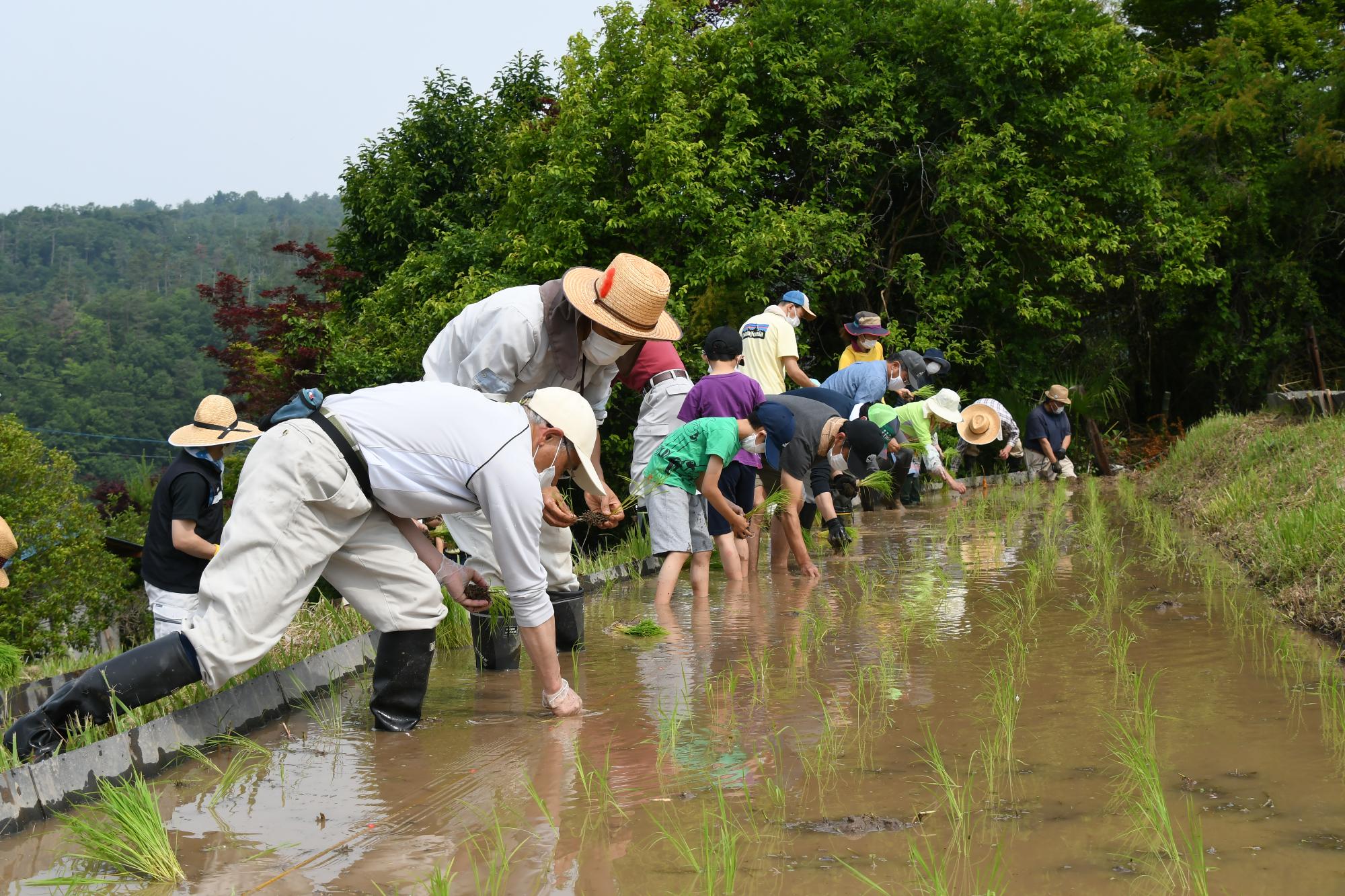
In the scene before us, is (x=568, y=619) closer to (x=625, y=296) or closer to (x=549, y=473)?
(x=549, y=473)

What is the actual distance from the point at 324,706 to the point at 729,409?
3225 mm

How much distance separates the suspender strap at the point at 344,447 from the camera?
165 inches

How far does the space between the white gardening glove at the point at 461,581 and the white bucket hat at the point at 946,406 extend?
1025 centimetres

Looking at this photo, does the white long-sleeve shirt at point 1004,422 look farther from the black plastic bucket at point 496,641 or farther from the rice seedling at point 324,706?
the rice seedling at point 324,706

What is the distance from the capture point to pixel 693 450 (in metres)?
7.18

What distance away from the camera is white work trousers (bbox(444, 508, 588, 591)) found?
5.54m

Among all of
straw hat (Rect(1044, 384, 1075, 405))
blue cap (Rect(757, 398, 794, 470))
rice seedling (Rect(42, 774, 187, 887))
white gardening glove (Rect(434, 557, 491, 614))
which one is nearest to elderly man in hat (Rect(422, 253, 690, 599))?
white gardening glove (Rect(434, 557, 491, 614))

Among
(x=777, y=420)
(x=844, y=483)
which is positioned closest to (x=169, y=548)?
(x=777, y=420)

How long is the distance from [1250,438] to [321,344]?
1650 centimetres

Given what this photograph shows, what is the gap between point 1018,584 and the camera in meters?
7.31

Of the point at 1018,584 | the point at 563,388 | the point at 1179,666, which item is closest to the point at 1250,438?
the point at 1018,584

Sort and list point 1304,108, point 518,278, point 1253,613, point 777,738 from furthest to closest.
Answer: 1. point 1304,108
2. point 518,278
3. point 1253,613
4. point 777,738

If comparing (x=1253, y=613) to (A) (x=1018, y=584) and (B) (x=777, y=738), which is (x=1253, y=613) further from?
(B) (x=777, y=738)

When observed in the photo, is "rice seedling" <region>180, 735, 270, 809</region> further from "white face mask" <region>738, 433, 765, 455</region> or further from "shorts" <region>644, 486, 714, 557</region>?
"white face mask" <region>738, 433, 765, 455</region>
